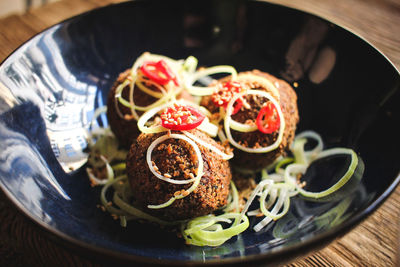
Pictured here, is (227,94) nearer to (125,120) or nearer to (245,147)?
(245,147)

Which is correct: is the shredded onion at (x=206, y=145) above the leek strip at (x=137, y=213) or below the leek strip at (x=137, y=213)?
above

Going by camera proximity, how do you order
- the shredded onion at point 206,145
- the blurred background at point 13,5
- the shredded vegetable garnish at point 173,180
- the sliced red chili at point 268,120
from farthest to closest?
the blurred background at point 13,5 < the sliced red chili at point 268,120 < the shredded onion at point 206,145 < the shredded vegetable garnish at point 173,180

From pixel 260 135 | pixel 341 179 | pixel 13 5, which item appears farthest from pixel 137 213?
pixel 13 5

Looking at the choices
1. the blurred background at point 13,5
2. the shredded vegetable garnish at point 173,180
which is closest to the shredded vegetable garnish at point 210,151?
the shredded vegetable garnish at point 173,180

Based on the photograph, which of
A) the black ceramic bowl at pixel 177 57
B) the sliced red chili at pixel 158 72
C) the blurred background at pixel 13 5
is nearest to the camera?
the black ceramic bowl at pixel 177 57

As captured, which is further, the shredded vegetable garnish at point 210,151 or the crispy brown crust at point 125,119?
the crispy brown crust at point 125,119

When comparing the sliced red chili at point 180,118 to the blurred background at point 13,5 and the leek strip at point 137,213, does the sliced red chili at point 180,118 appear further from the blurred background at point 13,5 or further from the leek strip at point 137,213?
the blurred background at point 13,5

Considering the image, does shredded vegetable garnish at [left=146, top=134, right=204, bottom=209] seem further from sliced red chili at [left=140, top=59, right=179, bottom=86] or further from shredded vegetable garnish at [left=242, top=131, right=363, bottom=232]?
sliced red chili at [left=140, top=59, right=179, bottom=86]
